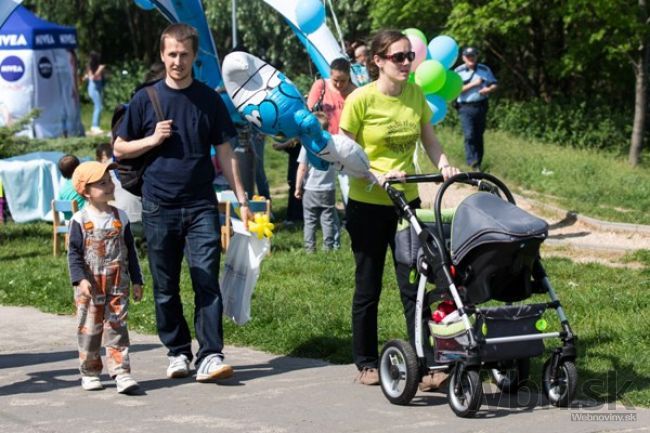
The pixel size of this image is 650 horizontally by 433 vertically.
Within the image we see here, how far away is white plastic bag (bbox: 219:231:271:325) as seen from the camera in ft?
25.6

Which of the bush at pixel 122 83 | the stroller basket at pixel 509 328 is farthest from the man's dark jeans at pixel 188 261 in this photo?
the bush at pixel 122 83

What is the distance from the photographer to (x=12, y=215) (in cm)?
1543

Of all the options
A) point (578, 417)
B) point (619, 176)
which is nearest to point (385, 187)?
point (578, 417)

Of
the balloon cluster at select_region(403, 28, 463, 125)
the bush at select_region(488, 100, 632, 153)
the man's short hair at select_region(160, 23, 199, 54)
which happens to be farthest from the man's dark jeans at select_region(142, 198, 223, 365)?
the bush at select_region(488, 100, 632, 153)

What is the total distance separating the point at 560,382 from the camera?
657cm

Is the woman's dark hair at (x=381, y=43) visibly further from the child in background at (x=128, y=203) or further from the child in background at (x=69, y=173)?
the child in background at (x=69, y=173)

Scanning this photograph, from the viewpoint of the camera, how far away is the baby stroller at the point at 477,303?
6320 millimetres

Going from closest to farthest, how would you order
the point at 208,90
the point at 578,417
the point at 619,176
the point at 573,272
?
the point at 578,417 → the point at 208,90 → the point at 573,272 → the point at 619,176

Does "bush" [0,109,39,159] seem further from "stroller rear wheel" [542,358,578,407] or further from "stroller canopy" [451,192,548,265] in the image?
"stroller rear wheel" [542,358,578,407]

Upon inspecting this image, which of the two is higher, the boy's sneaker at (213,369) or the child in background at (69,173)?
the child in background at (69,173)

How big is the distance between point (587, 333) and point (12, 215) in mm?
9090

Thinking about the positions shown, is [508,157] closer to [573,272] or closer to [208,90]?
[573,272]

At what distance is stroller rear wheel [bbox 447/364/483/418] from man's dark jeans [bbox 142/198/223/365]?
5.22 ft

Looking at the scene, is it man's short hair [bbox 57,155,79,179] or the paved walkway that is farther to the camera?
man's short hair [bbox 57,155,79,179]
